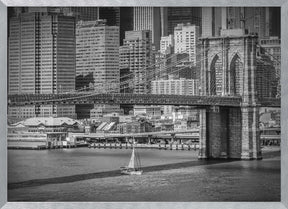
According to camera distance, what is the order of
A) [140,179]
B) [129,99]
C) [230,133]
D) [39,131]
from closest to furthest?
1. [140,179]
2. [129,99]
3. [230,133]
4. [39,131]

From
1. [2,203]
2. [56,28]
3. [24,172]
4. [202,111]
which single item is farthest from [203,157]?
[2,203]

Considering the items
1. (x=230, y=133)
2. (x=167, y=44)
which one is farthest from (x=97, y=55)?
(x=230, y=133)

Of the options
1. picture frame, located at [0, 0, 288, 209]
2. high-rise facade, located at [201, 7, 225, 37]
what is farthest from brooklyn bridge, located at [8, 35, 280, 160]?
picture frame, located at [0, 0, 288, 209]

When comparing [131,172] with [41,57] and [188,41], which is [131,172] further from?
[188,41]

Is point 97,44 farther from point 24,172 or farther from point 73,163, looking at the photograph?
point 24,172

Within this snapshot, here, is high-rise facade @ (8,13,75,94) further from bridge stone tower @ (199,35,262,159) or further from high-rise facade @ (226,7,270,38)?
high-rise facade @ (226,7,270,38)
